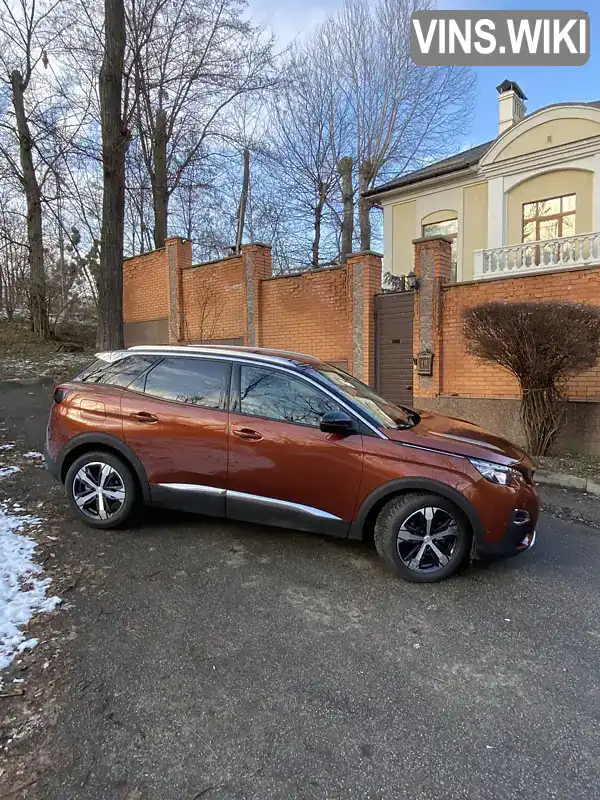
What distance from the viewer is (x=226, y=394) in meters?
4.27

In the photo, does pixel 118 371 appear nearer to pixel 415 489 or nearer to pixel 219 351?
pixel 219 351

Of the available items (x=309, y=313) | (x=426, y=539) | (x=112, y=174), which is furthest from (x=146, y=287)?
(x=426, y=539)

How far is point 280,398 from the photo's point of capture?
4133mm

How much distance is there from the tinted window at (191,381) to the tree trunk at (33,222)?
15065 millimetres

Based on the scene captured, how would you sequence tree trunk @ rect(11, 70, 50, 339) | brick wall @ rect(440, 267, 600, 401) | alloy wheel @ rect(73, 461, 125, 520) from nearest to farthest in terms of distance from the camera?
alloy wheel @ rect(73, 461, 125, 520), brick wall @ rect(440, 267, 600, 401), tree trunk @ rect(11, 70, 50, 339)

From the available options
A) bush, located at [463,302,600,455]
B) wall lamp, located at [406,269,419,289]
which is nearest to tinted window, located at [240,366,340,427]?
bush, located at [463,302,600,455]

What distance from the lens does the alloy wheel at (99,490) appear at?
14.6ft

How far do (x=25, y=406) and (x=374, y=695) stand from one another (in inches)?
390

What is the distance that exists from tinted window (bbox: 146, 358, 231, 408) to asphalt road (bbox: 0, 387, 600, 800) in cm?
124

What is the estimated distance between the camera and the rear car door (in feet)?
13.6

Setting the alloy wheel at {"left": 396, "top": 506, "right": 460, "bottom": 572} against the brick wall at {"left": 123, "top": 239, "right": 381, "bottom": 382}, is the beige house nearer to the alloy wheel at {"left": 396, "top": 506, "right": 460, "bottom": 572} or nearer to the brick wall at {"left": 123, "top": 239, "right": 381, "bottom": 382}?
the brick wall at {"left": 123, "top": 239, "right": 381, "bottom": 382}

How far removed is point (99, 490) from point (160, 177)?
17719 mm

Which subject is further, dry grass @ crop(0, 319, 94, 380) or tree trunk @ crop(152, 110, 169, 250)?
tree trunk @ crop(152, 110, 169, 250)

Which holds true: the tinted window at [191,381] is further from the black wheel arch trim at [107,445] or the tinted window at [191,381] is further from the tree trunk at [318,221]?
the tree trunk at [318,221]
